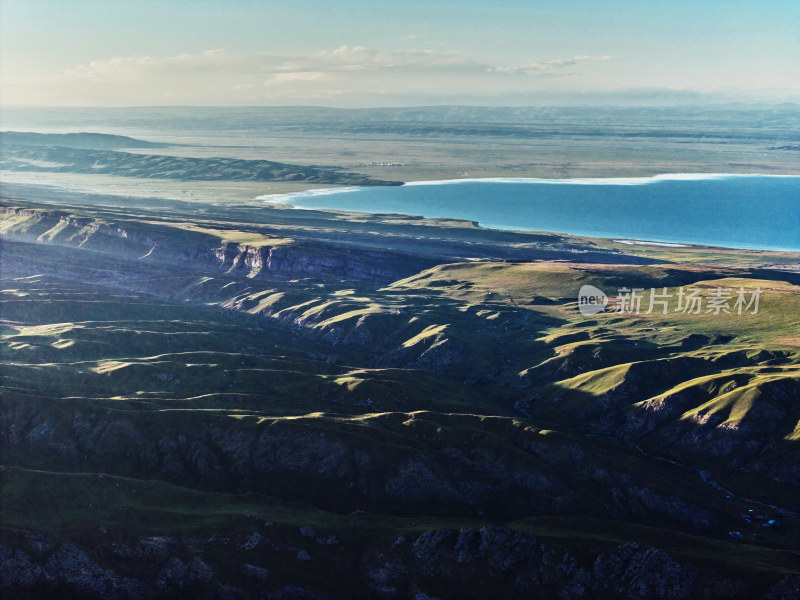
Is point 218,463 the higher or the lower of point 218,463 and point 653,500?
the higher

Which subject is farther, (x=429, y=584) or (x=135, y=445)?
(x=135, y=445)

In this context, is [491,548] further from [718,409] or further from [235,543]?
[718,409]

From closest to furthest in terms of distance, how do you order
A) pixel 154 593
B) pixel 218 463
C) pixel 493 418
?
pixel 154 593
pixel 218 463
pixel 493 418

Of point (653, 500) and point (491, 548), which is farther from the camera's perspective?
point (653, 500)

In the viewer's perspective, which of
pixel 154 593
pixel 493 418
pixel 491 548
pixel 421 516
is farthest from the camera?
pixel 493 418

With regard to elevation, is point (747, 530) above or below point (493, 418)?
below

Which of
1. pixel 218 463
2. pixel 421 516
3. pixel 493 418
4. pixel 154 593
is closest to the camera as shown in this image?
pixel 154 593

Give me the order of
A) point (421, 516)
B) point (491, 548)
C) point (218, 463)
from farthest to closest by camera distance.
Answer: point (218, 463) < point (421, 516) < point (491, 548)

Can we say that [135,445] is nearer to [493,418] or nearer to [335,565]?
[335,565]

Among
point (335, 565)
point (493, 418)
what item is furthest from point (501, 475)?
point (335, 565)

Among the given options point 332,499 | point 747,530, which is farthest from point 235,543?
point 747,530
